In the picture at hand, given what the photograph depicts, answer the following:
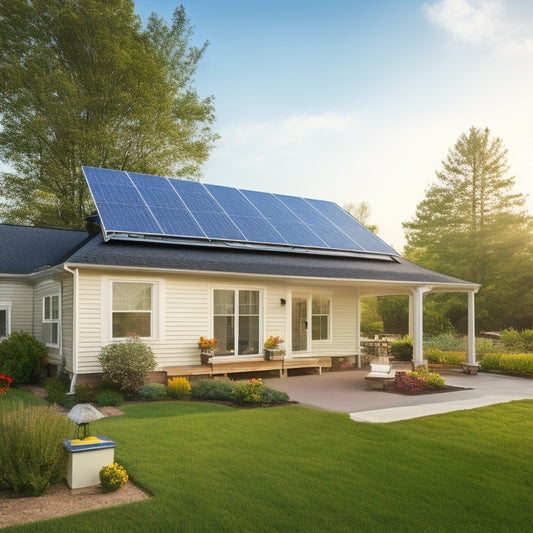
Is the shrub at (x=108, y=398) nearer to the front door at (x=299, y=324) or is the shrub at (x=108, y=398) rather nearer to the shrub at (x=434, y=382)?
the front door at (x=299, y=324)

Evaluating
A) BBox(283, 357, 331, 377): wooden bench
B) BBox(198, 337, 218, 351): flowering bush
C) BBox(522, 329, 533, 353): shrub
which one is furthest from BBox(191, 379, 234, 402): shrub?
BBox(522, 329, 533, 353): shrub

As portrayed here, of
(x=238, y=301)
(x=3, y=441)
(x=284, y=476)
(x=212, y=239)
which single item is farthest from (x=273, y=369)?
(x=3, y=441)

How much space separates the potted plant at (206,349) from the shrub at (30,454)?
22.1ft

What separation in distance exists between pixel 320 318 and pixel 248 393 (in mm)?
6188

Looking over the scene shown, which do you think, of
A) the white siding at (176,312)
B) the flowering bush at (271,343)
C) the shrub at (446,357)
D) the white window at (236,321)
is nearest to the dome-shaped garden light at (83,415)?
the white siding at (176,312)

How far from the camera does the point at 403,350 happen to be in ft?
63.1

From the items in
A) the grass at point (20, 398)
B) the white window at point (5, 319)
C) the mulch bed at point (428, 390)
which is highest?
the white window at point (5, 319)

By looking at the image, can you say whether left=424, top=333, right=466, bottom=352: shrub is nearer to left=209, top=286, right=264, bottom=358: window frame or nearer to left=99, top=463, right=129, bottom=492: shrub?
left=209, top=286, right=264, bottom=358: window frame

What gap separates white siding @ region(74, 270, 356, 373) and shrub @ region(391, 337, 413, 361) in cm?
498

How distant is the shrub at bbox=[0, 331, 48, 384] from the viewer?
39.2 ft

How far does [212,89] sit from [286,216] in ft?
48.8

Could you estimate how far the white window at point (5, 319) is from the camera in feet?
46.9

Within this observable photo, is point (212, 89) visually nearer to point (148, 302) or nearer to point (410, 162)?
point (410, 162)

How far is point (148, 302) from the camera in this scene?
38.8 feet
